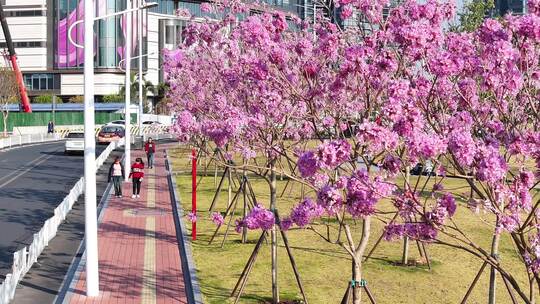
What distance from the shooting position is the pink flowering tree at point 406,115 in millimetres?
7879

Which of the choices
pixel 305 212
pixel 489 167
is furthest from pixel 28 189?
pixel 489 167

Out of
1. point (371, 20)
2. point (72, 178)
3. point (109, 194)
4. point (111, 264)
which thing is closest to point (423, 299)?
point (371, 20)

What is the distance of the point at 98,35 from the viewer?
99.9 m

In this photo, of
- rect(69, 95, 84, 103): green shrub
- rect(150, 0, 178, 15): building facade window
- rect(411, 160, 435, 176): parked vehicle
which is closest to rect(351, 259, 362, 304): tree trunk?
rect(411, 160, 435, 176): parked vehicle

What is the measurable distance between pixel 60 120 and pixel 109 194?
62.8m

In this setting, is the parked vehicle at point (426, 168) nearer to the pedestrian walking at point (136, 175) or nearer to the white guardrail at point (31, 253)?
the white guardrail at point (31, 253)

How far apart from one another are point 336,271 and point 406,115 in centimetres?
954

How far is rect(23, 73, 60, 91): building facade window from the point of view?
105 metres

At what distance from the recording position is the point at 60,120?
88.8 metres

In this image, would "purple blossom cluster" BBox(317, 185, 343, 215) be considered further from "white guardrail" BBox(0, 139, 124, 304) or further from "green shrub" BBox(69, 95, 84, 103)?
"green shrub" BBox(69, 95, 84, 103)

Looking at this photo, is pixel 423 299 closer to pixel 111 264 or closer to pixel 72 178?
pixel 111 264

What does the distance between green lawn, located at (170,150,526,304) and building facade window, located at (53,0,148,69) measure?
8168cm

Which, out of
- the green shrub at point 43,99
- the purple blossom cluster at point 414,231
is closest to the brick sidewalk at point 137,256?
the purple blossom cluster at point 414,231

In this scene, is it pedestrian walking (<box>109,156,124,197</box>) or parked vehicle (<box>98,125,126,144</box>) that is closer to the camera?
pedestrian walking (<box>109,156,124,197</box>)
